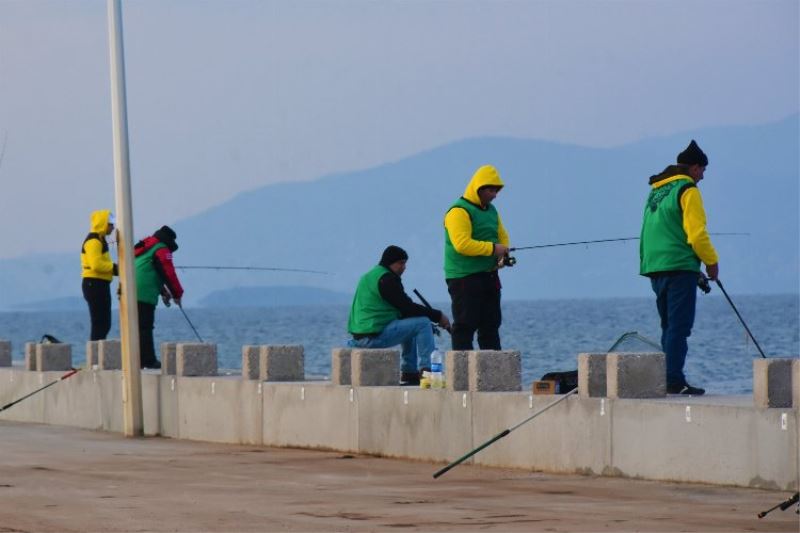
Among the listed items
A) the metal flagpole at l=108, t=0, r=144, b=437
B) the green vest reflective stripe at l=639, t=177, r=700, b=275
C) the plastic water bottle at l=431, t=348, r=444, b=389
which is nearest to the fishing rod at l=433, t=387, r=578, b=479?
the green vest reflective stripe at l=639, t=177, r=700, b=275

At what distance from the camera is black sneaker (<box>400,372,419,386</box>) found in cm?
1691

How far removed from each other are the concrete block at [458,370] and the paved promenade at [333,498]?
634 mm

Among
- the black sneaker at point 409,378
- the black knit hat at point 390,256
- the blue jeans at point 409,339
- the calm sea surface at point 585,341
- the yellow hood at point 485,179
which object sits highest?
the yellow hood at point 485,179

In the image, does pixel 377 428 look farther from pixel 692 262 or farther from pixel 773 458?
pixel 773 458

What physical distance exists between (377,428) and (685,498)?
408 cm

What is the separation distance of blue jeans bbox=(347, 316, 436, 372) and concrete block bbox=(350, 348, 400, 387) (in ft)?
4.13

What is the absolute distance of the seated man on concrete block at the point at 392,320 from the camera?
1734 cm

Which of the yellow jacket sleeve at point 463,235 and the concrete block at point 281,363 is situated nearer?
the yellow jacket sleeve at point 463,235

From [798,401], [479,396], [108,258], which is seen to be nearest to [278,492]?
[479,396]

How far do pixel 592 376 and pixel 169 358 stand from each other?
243 inches

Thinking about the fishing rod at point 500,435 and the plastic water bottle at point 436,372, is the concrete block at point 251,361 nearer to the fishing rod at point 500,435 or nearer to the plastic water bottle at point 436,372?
the plastic water bottle at point 436,372

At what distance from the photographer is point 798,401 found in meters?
11.9

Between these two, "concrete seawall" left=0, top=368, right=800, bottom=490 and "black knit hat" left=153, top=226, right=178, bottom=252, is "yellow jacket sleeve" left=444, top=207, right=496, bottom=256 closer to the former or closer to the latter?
"concrete seawall" left=0, top=368, right=800, bottom=490

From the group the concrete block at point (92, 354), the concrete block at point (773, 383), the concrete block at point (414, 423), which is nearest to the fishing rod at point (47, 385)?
the concrete block at point (92, 354)
